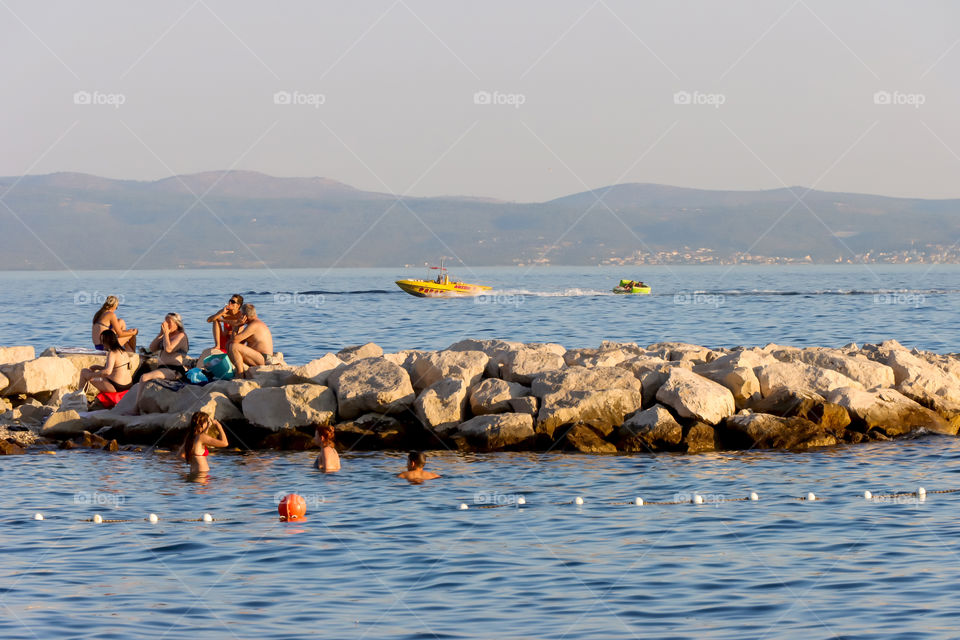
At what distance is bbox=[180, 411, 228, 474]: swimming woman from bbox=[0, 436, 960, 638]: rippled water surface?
→ 0.35 metres

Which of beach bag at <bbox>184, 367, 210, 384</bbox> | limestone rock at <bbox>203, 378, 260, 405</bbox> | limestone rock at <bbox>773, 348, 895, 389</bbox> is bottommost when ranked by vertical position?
limestone rock at <bbox>203, 378, 260, 405</bbox>

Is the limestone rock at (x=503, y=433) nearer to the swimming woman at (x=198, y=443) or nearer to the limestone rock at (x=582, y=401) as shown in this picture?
the limestone rock at (x=582, y=401)

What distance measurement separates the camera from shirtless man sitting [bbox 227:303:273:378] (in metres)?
21.2

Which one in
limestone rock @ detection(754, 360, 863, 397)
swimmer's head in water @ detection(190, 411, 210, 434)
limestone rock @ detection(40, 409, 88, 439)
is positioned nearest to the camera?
swimmer's head in water @ detection(190, 411, 210, 434)

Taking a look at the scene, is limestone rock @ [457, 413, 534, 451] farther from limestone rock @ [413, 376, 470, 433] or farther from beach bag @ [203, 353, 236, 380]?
beach bag @ [203, 353, 236, 380]

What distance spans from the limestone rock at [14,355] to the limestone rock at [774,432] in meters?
15.1

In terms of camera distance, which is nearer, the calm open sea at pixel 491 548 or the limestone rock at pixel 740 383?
the calm open sea at pixel 491 548

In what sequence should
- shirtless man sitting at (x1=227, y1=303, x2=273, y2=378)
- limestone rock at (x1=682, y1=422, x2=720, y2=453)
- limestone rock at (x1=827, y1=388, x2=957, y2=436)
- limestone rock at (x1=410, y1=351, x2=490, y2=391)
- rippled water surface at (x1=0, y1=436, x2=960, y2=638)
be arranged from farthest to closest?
shirtless man sitting at (x1=227, y1=303, x2=273, y2=378) → limestone rock at (x1=410, y1=351, x2=490, y2=391) → limestone rock at (x1=827, y1=388, x2=957, y2=436) → limestone rock at (x1=682, y1=422, x2=720, y2=453) → rippled water surface at (x1=0, y1=436, x2=960, y2=638)

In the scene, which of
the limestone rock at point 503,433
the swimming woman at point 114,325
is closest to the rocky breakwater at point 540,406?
the limestone rock at point 503,433

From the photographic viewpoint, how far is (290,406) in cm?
1942

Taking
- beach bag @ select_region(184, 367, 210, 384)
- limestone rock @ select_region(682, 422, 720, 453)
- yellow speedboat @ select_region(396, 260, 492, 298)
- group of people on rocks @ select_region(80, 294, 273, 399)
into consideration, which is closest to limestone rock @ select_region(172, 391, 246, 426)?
beach bag @ select_region(184, 367, 210, 384)

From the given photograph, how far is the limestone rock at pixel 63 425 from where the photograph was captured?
1994 centimetres

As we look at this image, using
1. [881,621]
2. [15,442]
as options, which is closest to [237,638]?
[881,621]

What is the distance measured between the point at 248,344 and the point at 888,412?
11.2 meters
